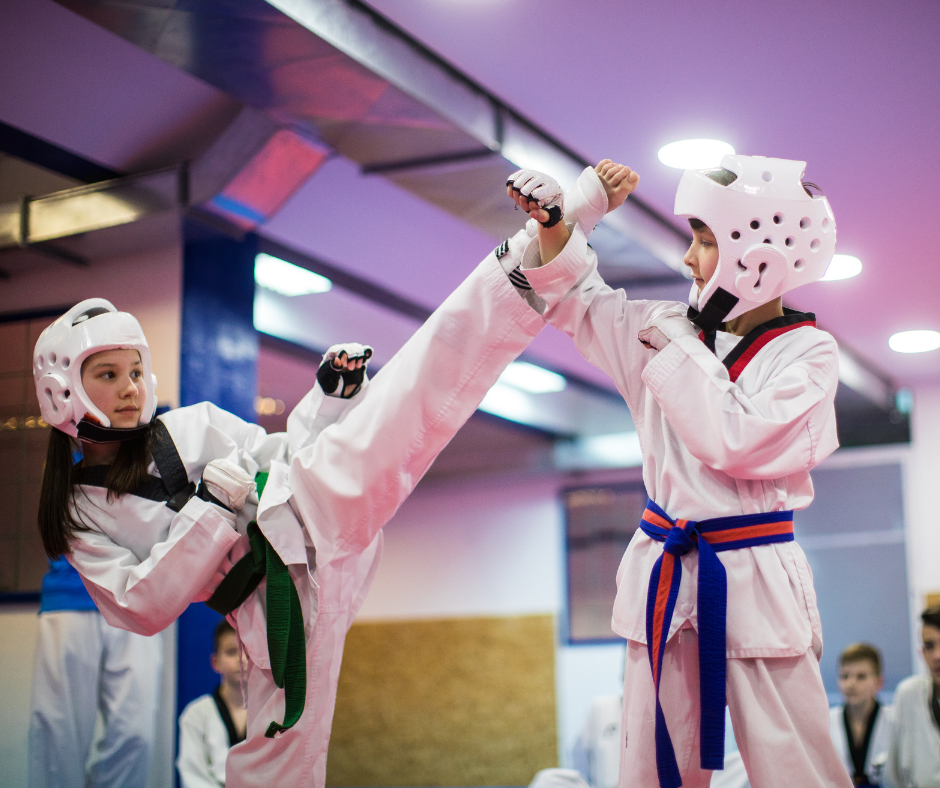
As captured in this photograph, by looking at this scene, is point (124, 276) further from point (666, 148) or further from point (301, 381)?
point (301, 381)

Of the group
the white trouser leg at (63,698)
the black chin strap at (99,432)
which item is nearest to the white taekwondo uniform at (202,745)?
the white trouser leg at (63,698)

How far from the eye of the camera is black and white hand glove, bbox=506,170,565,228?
1.88 meters

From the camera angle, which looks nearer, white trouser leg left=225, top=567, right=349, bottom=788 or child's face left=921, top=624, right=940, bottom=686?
white trouser leg left=225, top=567, right=349, bottom=788

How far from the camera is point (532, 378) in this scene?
23.5ft

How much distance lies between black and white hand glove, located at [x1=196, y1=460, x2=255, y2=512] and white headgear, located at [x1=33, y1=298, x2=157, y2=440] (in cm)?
28

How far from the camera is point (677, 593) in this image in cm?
186

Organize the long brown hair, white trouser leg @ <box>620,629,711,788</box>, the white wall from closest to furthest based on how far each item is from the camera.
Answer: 1. white trouser leg @ <box>620,629,711,788</box>
2. the long brown hair
3. the white wall

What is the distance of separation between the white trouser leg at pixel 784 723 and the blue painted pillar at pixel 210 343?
2.59 m

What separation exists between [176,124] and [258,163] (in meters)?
0.41

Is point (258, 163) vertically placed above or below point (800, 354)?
above

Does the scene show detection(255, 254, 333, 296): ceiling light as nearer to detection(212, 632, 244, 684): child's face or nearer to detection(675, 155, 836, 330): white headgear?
detection(212, 632, 244, 684): child's face

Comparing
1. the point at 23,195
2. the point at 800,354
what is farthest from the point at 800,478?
the point at 23,195

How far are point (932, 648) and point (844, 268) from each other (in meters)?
1.95

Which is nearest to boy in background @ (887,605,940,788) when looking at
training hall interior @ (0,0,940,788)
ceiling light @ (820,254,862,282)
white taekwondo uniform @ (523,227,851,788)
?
ceiling light @ (820,254,862,282)
